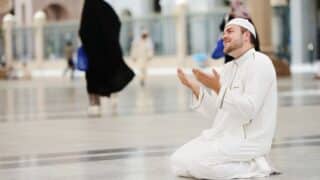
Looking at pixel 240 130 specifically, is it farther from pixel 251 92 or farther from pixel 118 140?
pixel 118 140

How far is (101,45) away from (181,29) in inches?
1265

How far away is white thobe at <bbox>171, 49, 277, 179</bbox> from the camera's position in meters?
6.31

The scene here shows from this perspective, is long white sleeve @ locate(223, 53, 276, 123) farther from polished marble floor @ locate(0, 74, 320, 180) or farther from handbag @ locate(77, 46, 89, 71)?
handbag @ locate(77, 46, 89, 71)

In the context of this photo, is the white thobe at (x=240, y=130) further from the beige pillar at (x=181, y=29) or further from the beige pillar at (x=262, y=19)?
the beige pillar at (x=181, y=29)

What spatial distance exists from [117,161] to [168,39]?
40.0 m

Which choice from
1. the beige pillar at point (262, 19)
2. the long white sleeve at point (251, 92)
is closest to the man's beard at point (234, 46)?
the long white sleeve at point (251, 92)

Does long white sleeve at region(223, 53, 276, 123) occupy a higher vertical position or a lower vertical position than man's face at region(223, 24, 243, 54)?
lower

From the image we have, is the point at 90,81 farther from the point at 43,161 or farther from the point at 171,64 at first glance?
the point at 171,64

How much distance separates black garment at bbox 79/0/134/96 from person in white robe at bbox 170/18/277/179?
8.14 m

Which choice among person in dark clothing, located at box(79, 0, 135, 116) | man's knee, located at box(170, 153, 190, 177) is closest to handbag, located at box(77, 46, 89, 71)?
person in dark clothing, located at box(79, 0, 135, 116)

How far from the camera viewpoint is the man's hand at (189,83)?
6297mm

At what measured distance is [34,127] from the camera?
12.1 m

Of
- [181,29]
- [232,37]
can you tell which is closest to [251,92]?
[232,37]

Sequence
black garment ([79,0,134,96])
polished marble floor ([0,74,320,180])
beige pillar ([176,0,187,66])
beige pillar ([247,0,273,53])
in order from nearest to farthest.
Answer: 1. polished marble floor ([0,74,320,180])
2. black garment ([79,0,134,96])
3. beige pillar ([247,0,273,53])
4. beige pillar ([176,0,187,66])
